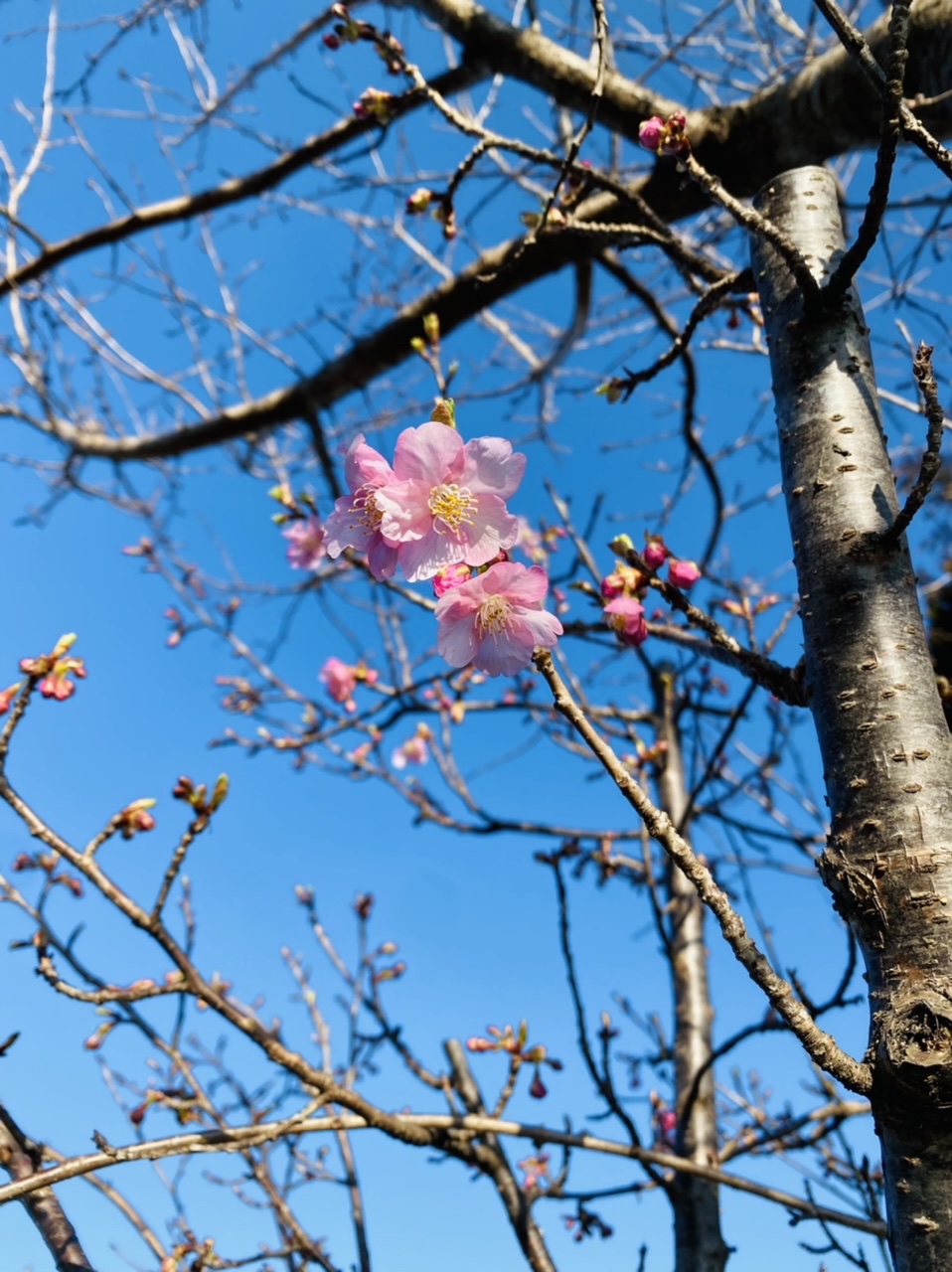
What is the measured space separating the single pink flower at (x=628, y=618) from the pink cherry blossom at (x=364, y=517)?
45cm

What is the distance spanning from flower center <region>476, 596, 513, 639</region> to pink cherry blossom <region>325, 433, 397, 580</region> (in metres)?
0.17

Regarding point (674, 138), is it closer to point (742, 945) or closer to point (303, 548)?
point (742, 945)

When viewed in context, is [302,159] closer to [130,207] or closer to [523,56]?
[130,207]

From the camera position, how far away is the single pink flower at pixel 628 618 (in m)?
1.50

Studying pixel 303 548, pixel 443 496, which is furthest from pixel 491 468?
pixel 303 548

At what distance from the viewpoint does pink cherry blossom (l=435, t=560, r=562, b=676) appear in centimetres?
113

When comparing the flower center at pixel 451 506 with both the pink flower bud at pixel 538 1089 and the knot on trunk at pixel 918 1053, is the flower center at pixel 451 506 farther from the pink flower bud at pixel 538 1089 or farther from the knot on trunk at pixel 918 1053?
the pink flower bud at pixel 538 1089

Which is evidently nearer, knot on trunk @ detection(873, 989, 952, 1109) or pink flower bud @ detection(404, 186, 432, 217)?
knot on trunk @ detection(873, 989, 952, 1109)

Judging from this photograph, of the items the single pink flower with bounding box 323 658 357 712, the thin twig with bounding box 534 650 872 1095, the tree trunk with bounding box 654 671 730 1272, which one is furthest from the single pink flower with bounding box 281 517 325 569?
the thin twig with bounding box 534 650 872 1095

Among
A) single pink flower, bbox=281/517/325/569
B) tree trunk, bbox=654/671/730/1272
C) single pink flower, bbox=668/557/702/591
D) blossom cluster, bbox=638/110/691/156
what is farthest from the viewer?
single pink flower, bbox=281/517/325/569

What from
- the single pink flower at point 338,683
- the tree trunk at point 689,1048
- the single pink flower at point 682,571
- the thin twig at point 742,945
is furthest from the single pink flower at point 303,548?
the thin twig at point 742,945

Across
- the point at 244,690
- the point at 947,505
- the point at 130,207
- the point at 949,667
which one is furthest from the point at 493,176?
the point at 947,505

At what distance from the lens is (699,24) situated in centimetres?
284

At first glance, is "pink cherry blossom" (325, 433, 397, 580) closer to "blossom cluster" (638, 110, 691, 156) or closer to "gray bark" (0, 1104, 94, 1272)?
"blossom cluster" (638, 110, 691, 156)
